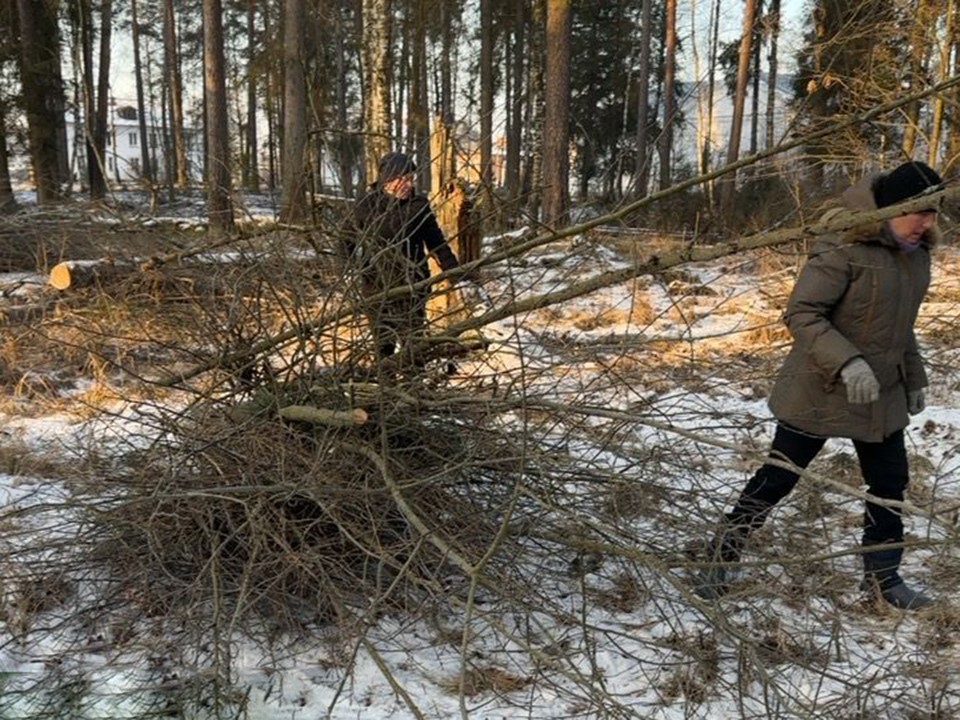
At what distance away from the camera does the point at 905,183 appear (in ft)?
8.38

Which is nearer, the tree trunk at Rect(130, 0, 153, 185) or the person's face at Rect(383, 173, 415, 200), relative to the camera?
the person's face at Rect(383, 173, 415, 200)

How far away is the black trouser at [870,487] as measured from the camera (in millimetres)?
2754

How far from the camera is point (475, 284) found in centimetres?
303

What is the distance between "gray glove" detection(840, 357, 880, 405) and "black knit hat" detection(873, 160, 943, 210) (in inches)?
21.4

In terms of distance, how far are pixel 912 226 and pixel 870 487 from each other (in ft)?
3.09

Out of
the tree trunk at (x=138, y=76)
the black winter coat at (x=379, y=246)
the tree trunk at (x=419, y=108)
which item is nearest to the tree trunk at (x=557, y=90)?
the tree trunk at (x=419, y=108)

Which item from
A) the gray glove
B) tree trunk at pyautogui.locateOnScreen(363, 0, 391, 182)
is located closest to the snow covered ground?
the gray glove

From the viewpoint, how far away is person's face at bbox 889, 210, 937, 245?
2.57 metres

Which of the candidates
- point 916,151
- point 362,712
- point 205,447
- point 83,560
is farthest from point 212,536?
point 916,151

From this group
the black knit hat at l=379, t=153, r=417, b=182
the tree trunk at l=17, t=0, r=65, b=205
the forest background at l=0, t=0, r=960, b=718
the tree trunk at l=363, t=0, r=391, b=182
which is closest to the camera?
the forest background at l=0, t=0, r=960, b=718

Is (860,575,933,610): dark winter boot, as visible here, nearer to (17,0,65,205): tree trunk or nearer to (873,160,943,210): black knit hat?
(873,160,943,210): black knit hat

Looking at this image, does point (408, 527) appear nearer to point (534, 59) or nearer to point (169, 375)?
point (169, 375)

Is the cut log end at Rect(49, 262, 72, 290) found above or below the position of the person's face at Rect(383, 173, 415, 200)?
below

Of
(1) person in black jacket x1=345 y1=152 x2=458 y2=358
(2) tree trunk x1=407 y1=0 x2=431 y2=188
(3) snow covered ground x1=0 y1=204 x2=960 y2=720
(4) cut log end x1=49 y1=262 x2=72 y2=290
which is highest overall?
(2) tree trunk x1=407 y1=0 x2=431 y2=188
